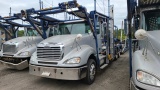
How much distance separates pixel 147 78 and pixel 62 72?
A: 2667 mm

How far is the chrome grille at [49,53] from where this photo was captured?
16.5 ft

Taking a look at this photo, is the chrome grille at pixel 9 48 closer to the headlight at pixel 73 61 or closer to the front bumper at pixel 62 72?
the front bumper at pixel 62 72

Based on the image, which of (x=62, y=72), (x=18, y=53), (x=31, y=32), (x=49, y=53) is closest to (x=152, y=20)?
(x=62, y=72)

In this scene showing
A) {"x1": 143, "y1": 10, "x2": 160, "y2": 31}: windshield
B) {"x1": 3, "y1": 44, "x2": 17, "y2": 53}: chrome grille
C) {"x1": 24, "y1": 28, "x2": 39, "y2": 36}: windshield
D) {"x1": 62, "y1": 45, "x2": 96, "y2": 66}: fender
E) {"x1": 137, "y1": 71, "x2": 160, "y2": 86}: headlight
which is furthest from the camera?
{"x1": 24, "y1": 28, "x2": 39, "y2": 36}: windshield

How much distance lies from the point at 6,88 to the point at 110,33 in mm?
5171

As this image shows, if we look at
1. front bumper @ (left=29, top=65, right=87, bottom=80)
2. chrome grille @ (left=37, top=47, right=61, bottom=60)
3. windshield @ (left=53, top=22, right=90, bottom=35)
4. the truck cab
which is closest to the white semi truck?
windshield @ (left=53, top=22, right=90, bottom=35)

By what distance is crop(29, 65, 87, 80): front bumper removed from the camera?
181 inches

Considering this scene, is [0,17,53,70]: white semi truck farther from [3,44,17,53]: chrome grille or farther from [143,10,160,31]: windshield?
[143,10,160,31]: windshield

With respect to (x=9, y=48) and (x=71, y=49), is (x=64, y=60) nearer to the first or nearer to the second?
(x=71, y=49)

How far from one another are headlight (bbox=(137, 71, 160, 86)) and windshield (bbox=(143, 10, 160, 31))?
202 cm

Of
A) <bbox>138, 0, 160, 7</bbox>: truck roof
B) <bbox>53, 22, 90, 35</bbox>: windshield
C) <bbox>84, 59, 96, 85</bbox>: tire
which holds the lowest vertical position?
<bbox>84, 59, 96, 85</bbox>: tire

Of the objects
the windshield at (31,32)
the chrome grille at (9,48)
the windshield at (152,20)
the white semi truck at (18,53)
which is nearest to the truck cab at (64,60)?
the white semi truck at (18,53)

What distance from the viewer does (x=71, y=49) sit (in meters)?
5.30

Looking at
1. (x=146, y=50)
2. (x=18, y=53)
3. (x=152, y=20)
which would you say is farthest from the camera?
(x=18, y=53)
